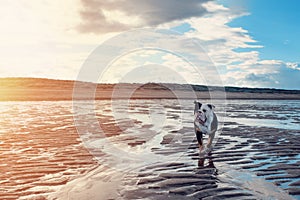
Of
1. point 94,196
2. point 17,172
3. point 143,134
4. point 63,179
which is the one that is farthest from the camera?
point 143,134

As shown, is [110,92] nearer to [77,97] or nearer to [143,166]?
[77,97]

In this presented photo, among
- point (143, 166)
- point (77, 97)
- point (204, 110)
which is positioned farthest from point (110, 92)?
point (143, 166)

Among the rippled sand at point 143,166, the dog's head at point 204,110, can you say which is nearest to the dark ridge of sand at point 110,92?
the rippled sand at point 143,166

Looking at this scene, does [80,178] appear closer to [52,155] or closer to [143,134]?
[52,155]

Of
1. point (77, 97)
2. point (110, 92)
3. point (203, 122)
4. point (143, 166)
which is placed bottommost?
Answer: point (143, 166)

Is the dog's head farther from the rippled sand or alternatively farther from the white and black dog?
the rippled sand

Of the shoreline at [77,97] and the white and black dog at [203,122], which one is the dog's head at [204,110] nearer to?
the white and black dog at [203,122]

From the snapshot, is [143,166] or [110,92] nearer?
[143,166]

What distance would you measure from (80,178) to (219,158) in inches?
188

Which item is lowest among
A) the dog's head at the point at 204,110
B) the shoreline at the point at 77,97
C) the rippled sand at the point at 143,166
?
the rippled sand at the point at 143,166

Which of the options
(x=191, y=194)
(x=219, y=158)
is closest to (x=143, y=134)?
(x=219, y=158)

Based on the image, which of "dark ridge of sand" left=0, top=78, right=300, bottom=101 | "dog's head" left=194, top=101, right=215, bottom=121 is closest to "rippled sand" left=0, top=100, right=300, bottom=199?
"dog's head" left=194, top=101, right=215, bottom=121

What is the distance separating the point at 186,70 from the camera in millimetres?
14766

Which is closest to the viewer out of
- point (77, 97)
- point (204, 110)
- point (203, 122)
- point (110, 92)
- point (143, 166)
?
point (143, 166)
